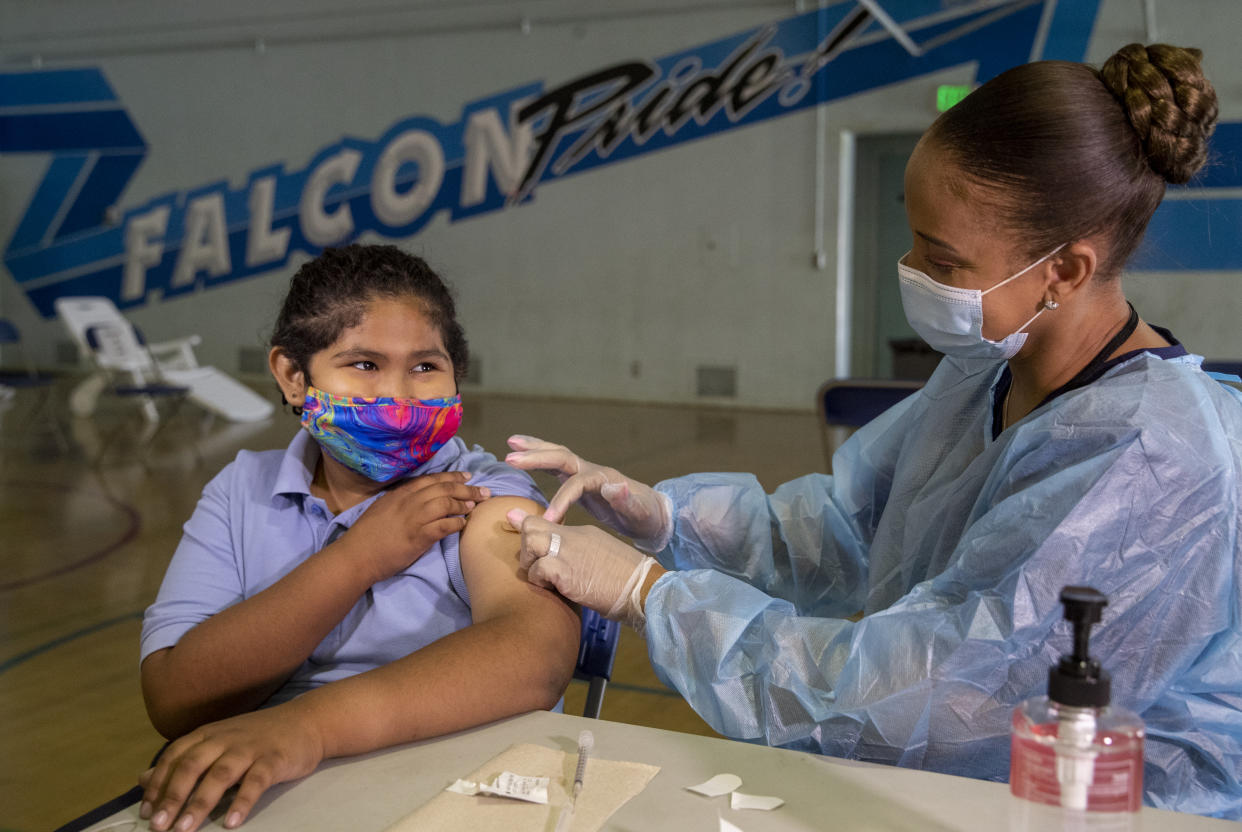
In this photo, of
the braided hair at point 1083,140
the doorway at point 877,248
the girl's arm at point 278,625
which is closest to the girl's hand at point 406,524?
the girl's arm at point 278,625

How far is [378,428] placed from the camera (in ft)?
4.60

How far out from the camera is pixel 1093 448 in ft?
3.39

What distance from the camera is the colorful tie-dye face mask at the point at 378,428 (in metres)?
1.39

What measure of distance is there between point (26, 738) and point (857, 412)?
95.7 inches

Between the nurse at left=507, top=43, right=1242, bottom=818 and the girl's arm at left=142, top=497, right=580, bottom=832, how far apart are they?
0.19 ft

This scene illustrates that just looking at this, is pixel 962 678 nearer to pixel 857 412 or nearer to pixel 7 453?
pixel 857 412

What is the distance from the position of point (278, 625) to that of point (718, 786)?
0.58 m

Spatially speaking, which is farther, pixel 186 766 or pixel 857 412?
pixel 857 412

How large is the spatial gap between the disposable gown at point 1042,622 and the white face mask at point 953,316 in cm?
12

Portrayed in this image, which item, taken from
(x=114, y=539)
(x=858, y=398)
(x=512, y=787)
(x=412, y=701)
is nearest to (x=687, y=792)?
(x=512, y=787)

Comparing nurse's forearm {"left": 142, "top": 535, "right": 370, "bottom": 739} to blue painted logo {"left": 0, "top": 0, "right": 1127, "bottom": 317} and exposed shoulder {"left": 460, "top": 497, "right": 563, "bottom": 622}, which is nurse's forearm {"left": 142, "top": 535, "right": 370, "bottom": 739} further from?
blue painted logo {"left": 0, "top": 0, "right": 1127, "bottom": 317}

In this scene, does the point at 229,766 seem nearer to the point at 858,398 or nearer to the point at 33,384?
the point at 858,398

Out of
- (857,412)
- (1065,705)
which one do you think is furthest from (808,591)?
(857,412)

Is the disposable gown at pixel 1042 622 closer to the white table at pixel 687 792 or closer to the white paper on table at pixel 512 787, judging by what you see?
the white table at pixel 687 792
